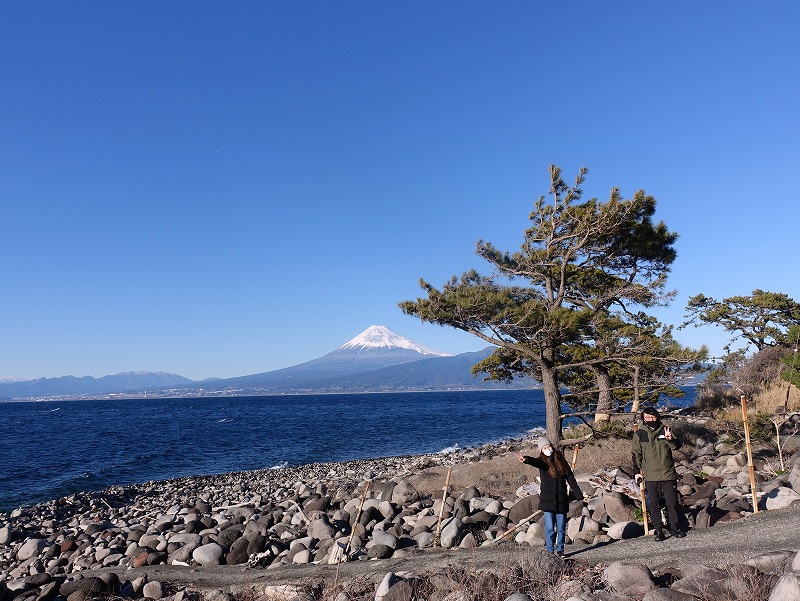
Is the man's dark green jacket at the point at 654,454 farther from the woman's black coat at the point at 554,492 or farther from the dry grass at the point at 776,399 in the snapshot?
the dry grass at the point at 776,399

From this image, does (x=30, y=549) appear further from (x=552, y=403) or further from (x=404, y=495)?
(x=552, y=403)

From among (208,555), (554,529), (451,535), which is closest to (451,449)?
(208,555)

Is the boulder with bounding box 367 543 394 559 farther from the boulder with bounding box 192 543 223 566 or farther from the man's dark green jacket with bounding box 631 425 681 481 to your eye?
the man's dark green jacket with bounding box 631 425 681 481

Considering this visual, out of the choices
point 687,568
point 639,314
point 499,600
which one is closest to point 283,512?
point 499,600

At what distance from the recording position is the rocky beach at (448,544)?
6.48 metres

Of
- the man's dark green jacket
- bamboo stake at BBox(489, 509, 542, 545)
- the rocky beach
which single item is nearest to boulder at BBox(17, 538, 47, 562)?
the rocky beach

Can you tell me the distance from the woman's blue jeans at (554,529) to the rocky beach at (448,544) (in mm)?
220

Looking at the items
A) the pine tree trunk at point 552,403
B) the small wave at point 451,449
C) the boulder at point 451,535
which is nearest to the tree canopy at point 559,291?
the pine tree trunk at point 552,403

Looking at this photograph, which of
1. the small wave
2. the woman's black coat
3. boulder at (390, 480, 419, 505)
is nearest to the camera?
the woman's black coat

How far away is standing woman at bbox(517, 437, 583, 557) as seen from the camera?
7984 mm

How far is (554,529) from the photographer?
8086 millimetres

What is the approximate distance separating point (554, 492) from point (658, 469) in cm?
166

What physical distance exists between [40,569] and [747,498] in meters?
14.6

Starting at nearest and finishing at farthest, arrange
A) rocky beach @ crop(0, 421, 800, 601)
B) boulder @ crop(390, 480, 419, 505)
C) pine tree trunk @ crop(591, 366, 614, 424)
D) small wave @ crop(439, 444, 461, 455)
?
rocky beach @ crop(0, 421, 800, 601) < boulder @ crop(390, 480, 419, 505) < pine tree trunk @ crop(591, 366, 614, 424) < small wave @ crop(439, 444, 461, 455)
